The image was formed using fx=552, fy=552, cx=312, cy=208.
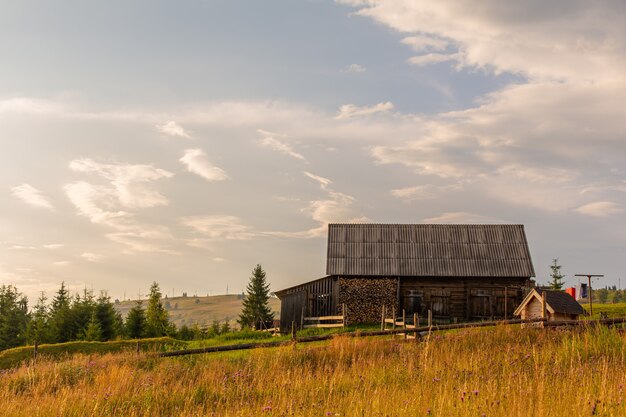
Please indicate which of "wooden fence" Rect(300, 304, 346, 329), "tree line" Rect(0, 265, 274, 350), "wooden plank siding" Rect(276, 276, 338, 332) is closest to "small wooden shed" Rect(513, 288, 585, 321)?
"wooden fence" Rect(300, 304, 346, 329)

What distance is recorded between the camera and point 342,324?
33.2m

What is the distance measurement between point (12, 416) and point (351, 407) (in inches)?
230

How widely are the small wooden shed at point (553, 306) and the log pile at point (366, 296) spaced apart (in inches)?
393

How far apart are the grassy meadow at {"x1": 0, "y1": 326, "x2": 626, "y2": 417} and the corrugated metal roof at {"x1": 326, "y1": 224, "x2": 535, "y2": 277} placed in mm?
20758

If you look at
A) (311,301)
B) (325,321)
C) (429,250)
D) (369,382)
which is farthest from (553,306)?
(369,382)

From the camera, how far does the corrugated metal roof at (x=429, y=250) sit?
35.4 m

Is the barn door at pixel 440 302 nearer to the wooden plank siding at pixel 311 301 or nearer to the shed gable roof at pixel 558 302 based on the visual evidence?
the wooden plank siding at pixel 311 301

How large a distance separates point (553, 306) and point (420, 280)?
11632mm

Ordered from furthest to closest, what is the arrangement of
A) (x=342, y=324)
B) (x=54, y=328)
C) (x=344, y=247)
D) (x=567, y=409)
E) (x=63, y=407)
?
(x=54, y=328)
(x=344, y=247)
(x=342, y=324)
(x=63, y=407)
(x=567, y=409)

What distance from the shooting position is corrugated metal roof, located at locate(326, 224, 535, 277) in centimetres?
3541

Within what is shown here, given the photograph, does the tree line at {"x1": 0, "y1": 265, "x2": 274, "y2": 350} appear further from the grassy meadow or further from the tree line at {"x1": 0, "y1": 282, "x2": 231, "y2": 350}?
the grassy meadow

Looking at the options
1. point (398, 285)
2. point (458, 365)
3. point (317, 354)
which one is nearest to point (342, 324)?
point (398, 285)

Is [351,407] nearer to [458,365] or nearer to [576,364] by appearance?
[458,365]

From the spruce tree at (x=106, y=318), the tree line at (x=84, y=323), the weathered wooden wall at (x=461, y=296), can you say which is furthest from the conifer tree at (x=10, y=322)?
the weathered wooden wall at (x=461, y=296)
